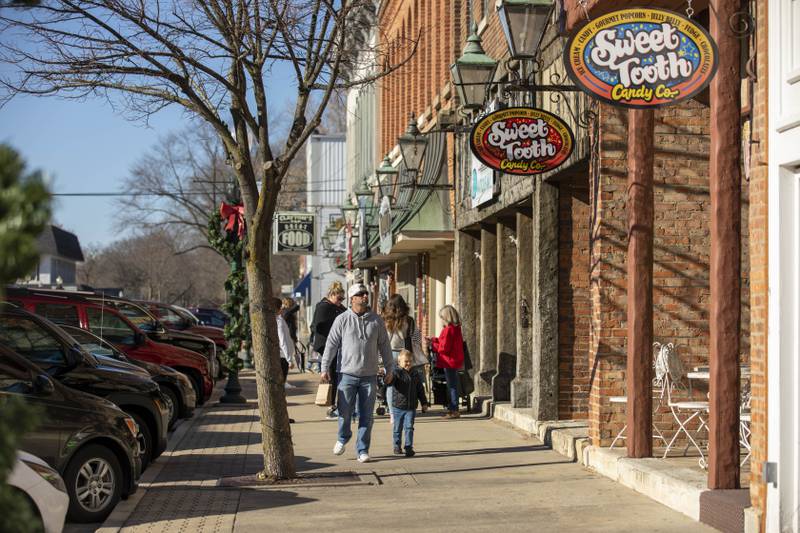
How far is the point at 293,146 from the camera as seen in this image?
10523mm

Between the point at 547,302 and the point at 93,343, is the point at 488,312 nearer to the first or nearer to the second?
the point at 547,302

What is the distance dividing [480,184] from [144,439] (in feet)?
26.6

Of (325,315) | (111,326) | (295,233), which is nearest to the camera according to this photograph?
(325,315)

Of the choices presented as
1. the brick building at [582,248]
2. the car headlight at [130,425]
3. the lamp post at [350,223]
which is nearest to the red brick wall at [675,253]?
the brick building at [582,248]

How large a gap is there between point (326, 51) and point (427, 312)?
14746 millimetres

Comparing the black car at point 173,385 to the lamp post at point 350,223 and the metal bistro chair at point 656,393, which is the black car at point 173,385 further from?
the lamp post at point 350,223

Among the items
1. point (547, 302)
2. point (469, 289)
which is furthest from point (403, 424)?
point (469, 289)

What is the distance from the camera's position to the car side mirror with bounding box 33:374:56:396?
8.42m

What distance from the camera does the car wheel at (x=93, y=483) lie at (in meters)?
8.48

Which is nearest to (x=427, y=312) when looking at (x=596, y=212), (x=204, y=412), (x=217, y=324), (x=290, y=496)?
(x=204, y=412)

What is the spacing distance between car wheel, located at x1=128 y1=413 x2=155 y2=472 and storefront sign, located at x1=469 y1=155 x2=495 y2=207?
22.6 ft

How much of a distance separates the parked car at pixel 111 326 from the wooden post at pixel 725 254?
30.6 ft

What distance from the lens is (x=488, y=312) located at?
18312 mm

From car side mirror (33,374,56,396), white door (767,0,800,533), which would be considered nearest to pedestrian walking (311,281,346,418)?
car side mirror (33,374,56,396)
